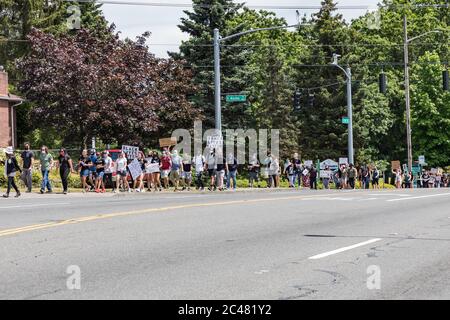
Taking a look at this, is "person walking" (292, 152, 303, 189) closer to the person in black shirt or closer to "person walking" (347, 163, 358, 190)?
"person walking" (347, 163, 358, 190)

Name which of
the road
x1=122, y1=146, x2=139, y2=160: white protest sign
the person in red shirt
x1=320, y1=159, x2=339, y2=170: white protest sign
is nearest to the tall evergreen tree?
x1=320, y1=159, x2=339, y2=170: white protest sign

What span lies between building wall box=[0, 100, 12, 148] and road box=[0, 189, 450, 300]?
29.7 metres

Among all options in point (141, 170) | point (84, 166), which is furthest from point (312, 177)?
point (84, 166)

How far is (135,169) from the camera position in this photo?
3106 cm

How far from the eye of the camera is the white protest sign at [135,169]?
30984 mm

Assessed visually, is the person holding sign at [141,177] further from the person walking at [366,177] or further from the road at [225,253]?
the person walking at [366,177]

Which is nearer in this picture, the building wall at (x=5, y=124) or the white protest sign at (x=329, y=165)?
the building wall at (x=5, y=124)

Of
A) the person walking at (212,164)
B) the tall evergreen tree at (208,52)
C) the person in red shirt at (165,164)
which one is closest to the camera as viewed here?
the person in red shirt at (165,164)

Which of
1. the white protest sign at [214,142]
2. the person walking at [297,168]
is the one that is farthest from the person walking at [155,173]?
the person walking at [297,168]

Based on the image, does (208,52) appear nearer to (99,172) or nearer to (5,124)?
(5,124)

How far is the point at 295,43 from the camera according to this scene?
84625 millimetres

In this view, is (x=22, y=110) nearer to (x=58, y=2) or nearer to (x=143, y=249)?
(x=58, y=2)

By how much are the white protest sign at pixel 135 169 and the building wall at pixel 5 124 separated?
63.4 ft

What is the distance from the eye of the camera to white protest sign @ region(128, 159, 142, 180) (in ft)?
102
